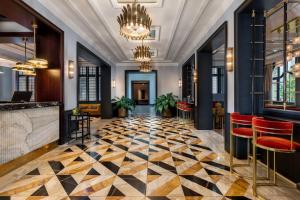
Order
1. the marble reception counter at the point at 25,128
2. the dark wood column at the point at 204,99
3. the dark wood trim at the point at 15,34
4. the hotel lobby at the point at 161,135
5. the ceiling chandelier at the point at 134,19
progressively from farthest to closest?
the dark wood column at the point at 204,99 < the dark wood trim at the point at 15,34 < the ceiling chandelier at the point at 134,19 < the marble reception counter at the point at 25,128 < the hotel lobby at the point at 161,135

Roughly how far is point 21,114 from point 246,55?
454 cm

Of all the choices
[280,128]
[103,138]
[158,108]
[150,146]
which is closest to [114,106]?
[158,108]

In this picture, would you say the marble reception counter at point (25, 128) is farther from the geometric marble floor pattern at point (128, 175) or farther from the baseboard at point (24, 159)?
the geometric marble floor pattern at point (128, 175)

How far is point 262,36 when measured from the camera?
12.6 ft

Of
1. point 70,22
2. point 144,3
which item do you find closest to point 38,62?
point 70,22

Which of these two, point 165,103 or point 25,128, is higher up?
point 165,103

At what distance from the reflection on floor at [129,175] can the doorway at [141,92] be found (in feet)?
45.4

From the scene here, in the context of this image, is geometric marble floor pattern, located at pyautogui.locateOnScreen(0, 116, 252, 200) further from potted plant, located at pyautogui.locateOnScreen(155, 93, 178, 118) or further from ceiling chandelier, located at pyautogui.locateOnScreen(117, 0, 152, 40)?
potted plant, located at pyautogui.locateOnScreen(155, 93, 178, 118)

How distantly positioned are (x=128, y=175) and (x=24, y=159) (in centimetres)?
214

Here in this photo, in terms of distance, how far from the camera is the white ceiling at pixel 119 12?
176 inches

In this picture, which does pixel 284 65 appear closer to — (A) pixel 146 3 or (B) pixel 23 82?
(A) pixel 146 3

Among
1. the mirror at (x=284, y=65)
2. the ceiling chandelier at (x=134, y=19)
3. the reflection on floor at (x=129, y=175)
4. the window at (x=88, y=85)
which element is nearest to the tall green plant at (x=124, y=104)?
the window at (x=88, y=85)

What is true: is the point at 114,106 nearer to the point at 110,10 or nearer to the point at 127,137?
the point at 127,137

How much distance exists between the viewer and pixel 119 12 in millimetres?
5074
